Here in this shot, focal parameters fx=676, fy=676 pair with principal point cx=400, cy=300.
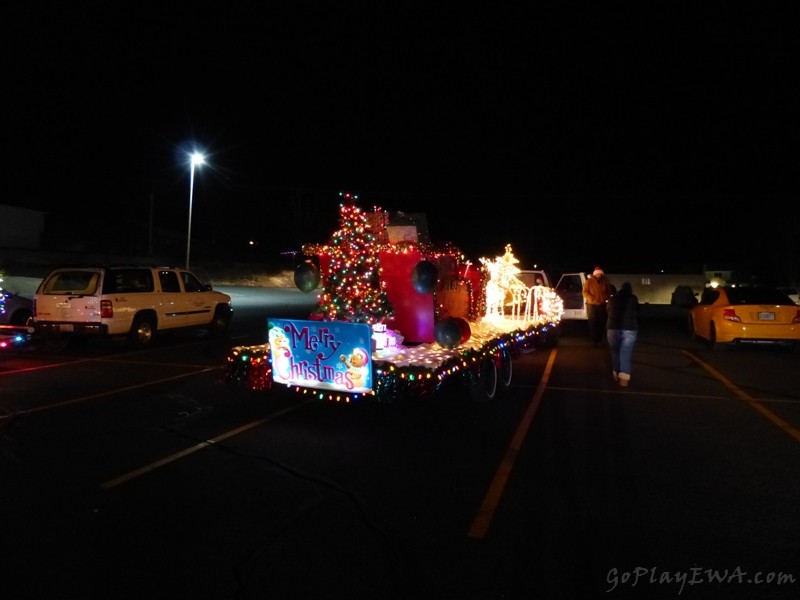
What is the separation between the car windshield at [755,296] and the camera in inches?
554

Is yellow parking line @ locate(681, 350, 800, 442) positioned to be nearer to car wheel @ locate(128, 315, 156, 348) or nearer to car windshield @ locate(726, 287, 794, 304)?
car windshield @ locate(726, 287, 794, 304)

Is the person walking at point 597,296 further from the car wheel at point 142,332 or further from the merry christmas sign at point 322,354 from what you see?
the car wheel at point 142,332

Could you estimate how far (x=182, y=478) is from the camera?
18.2 feet

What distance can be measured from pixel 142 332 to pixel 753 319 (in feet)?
41.2

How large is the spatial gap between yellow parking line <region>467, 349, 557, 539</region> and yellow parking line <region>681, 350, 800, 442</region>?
106 inches

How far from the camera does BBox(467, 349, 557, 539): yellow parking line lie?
4594 millimetres

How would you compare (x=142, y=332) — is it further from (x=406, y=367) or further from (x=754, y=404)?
(x=754, y=404)

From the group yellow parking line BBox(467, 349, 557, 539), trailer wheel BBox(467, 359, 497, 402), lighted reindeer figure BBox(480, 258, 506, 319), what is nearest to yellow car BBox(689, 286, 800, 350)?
lighted reindeer figure BBox(480, 258, 506, 319)

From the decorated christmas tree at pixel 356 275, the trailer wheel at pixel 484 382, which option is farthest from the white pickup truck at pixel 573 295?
the decorated christmas tree at pixel 356 275

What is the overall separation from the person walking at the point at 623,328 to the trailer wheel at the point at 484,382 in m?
2.08

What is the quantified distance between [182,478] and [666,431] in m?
4.97

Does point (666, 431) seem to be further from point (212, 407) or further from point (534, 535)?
point (212, 407)

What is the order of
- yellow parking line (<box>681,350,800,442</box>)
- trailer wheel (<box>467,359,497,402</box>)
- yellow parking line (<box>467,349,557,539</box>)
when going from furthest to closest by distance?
trailer wheel (<box>467,359,497,402</box>)
yellow parking line (<box>681,350,800,442</box>)
yellow parking line (<box>467,349,557,539</box>)

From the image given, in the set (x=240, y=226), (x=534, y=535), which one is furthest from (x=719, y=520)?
(x=240, y=226)
